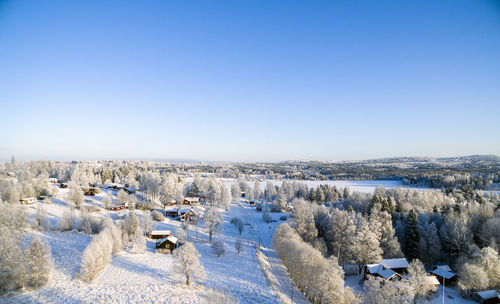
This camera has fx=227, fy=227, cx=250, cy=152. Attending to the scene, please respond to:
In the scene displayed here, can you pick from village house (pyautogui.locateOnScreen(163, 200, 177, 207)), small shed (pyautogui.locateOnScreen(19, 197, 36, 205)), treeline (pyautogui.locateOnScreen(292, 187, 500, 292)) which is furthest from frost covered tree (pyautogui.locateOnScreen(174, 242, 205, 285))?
small shed (pyautogui.locateOnScreen(19, 197, 36, 205))

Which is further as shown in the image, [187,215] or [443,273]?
[187,215]

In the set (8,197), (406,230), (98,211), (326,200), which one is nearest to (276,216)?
(326,200)

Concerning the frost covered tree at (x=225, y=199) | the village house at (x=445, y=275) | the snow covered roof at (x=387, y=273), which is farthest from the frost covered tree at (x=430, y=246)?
the frost covered tree at (x=225, y=199)

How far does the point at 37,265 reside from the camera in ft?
67.3

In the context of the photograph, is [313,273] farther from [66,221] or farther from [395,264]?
[66,221]

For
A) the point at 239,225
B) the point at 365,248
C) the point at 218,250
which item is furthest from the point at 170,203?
the point at 365,248

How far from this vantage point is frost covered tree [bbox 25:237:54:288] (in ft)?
66.3

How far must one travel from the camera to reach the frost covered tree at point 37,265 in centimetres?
2020

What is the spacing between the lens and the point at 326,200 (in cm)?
7638

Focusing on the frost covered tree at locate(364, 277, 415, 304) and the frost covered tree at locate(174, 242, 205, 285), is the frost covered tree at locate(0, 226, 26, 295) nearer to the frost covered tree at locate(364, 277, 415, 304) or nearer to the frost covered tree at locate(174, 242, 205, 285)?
the frost covered tree at locate(174, 242, 205, 285)

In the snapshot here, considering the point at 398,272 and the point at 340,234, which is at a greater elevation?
Answer: the point at 340,234

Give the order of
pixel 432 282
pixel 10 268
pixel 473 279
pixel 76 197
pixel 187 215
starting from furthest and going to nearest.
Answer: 1. pixel 187 215
2. pixel 76 197
3. pixel 432 282
4. pixel 473 279
5. pixel 10 268

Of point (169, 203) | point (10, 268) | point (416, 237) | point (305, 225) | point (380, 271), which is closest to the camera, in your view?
point (10, 268)

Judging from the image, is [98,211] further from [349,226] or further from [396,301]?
[396,301]
